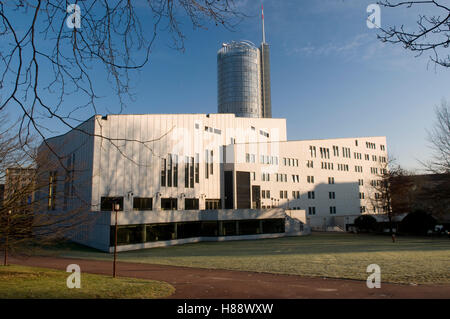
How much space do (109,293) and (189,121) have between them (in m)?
32.8

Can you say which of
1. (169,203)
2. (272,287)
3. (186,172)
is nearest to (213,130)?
(186,172)

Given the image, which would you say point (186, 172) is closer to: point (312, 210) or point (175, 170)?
point (175, 170)

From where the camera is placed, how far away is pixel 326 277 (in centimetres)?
1432

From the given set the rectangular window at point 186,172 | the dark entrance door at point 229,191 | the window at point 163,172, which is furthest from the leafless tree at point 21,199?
the dark entrance door at point 229,191

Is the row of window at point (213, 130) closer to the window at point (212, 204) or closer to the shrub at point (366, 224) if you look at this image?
the window at point (212, 204)

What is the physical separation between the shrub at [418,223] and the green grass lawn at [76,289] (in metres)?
45.0

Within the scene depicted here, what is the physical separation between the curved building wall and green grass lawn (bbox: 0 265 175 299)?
511 ft

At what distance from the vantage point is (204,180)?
142ft

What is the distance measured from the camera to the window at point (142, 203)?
36.0 m

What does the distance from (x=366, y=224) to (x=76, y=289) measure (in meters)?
50.5

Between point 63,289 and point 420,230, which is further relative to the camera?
point 420,230

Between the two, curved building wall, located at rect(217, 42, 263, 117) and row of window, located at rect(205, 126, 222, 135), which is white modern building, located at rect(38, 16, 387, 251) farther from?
curved building wall, located at rect(217, 42, 263, 117)
